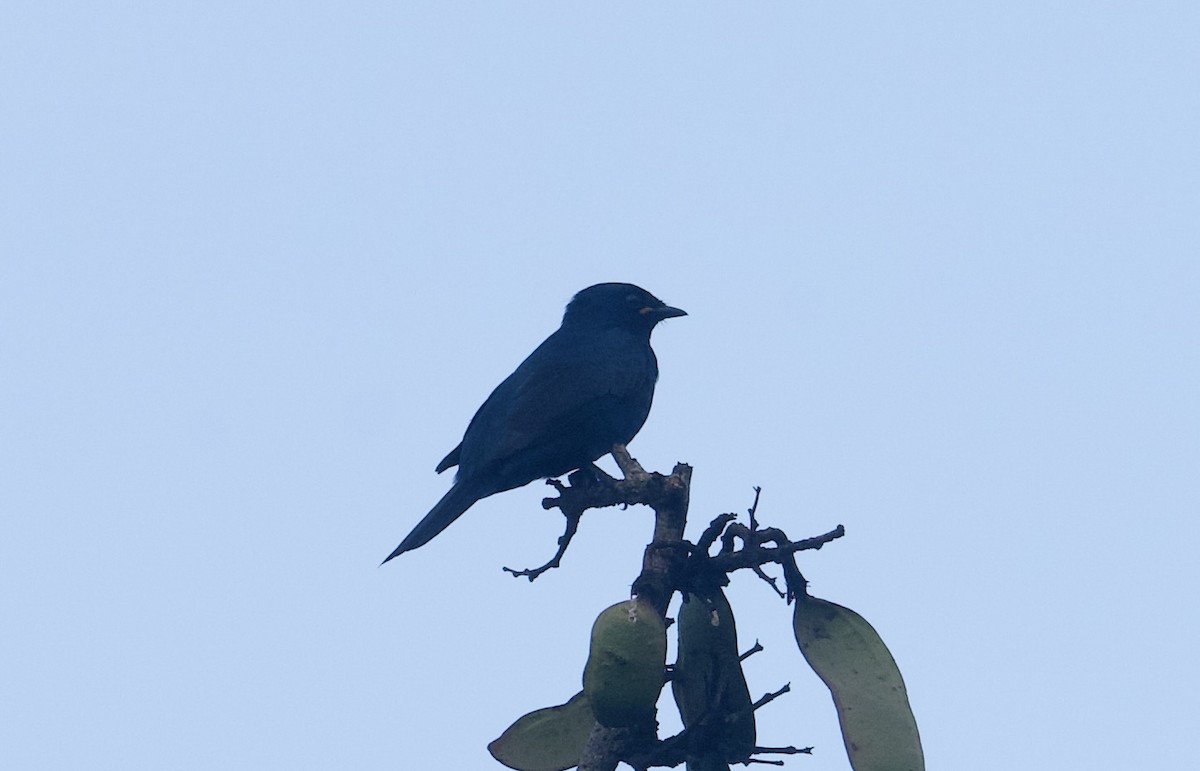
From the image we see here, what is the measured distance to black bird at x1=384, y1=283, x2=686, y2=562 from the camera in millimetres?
6305

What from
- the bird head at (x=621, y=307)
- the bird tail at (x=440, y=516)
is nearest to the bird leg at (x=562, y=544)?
the bird tail at (x=440, y=516)

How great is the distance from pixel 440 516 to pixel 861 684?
288cm

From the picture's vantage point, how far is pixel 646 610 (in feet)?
Answer: 12.2

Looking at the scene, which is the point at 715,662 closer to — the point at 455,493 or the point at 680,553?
the point at 680,553

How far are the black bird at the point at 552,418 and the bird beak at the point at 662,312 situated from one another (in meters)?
0.44

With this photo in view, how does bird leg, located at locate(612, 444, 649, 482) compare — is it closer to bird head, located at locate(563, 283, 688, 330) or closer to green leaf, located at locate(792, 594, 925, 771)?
green leaf, located at locate(792, 594, 925, 771)

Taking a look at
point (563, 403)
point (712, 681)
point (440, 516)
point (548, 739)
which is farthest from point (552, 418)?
point (712, 681)

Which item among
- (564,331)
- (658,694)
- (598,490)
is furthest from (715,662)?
(564,331)

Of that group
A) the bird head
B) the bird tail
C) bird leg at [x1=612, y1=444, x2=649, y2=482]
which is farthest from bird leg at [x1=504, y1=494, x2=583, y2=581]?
the bird head

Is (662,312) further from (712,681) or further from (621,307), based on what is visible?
(712,681)

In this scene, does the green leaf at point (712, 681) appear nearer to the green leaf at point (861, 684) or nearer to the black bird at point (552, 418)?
the green leaf at point (861, 684)

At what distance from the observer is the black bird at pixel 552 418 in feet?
20.7

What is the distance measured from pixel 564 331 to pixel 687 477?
3.43 metres

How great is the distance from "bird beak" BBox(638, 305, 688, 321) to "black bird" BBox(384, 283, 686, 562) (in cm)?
44
